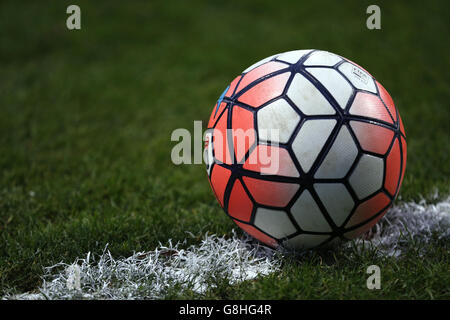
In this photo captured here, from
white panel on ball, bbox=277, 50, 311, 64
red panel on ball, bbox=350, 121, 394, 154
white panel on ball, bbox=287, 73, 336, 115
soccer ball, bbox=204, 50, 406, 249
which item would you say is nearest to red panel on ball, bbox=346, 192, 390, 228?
soccer ball, bbox=204, 50, 406, 249

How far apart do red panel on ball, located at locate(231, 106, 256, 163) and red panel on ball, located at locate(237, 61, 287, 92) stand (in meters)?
0.19

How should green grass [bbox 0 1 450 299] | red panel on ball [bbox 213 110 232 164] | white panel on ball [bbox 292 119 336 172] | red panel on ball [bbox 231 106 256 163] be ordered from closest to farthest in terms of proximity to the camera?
white panel on ball [bbox 292 119 336 172]
red panel on ball [bbox 231 106 256 163]
red panel on ball [bbox 213 110 232 164]
green grass [bbox 0 1 450 299]

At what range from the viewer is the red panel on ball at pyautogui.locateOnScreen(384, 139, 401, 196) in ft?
7.20

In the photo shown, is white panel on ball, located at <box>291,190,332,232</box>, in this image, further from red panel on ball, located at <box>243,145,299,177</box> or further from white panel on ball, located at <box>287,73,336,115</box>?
white panel on ball, located at <box>287,73,336,115</box>

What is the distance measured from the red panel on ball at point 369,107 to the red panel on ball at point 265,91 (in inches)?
15.1

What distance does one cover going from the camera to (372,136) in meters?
2.13

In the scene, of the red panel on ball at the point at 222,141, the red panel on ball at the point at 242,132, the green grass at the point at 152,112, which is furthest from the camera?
the green grass at the point at 152,112

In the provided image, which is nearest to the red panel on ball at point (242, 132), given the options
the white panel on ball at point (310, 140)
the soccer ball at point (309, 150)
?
the soccer ball at point (309, 150)

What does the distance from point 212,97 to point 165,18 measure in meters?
3.31

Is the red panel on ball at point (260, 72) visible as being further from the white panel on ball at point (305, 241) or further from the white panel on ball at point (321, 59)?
the white panel on ball at point (305, 241)

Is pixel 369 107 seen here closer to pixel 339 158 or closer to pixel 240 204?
pixel 339 158

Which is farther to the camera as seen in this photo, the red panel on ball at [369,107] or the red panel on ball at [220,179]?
the red panel on ball at [220,179]

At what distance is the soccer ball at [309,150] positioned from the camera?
2082 mm

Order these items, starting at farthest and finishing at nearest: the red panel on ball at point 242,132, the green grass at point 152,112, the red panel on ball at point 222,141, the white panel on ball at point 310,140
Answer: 1. the green grass at point 152,112
2. the red panel on ball at point 222,141
3. the red panel on ball at point 242,132
4. the white panel on ball at point 310,140
